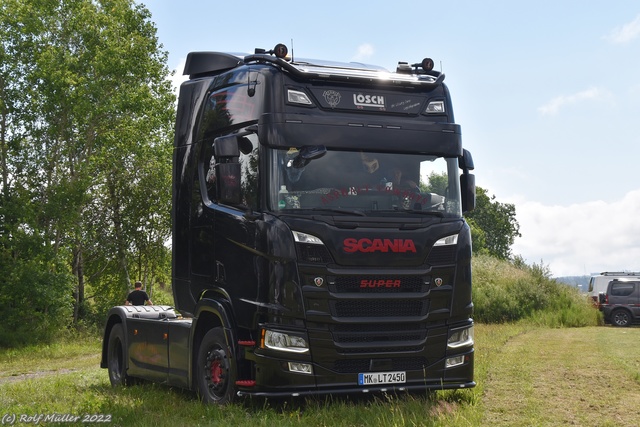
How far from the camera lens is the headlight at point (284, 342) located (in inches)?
382

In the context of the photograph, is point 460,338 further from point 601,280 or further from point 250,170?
point 601,280

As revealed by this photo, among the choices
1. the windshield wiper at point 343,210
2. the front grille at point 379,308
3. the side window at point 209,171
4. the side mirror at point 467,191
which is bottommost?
the front grille at point 379,308

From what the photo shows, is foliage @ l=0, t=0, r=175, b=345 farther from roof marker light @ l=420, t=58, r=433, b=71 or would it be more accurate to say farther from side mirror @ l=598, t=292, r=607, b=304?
roof marker light @ l=420, t=58, r=433, b=71

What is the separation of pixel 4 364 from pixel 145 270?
63.2 feet

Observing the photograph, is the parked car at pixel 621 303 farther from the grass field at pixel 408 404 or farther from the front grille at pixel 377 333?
the front grille at pixel 377 333

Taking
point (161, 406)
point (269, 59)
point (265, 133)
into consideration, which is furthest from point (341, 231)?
point (161, 406)

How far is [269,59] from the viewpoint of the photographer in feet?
34.1

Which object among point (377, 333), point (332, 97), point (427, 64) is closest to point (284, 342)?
point (377, 333)

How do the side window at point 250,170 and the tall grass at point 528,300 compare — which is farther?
the tall grass at point 528,300

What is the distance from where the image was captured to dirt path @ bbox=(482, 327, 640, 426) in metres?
9.84

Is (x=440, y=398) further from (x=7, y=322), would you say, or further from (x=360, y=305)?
(x=7, y=322)

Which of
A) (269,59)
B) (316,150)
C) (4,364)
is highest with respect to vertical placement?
(269,59)

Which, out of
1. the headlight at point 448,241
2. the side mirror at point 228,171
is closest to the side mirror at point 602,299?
the headlight at point 448,241

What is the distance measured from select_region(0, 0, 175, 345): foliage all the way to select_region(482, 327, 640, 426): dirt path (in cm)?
1917
